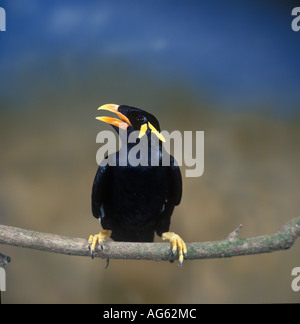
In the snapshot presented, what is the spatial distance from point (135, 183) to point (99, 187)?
22 cm

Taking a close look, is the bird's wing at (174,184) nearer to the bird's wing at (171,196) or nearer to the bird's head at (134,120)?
the bird's wing at (171,196)

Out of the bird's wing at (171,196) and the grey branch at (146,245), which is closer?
the grey branch at (146,245)

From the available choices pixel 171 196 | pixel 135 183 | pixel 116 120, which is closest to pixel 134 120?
pixel 116 120

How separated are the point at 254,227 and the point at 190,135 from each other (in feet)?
2.80

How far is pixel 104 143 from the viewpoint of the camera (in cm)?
294

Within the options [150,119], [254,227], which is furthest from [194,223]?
[150,119]

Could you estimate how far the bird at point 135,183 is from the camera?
2.07 m

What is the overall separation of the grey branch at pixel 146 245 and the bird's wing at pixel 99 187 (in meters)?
0.33

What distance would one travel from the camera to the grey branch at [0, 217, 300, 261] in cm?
188

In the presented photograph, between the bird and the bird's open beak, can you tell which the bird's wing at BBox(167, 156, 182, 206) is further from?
the bird's open beak

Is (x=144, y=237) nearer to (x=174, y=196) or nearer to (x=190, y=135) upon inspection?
(x=174, y=196)

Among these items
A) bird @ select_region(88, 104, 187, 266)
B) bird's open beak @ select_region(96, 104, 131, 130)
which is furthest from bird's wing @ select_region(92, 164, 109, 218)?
bird's open beak @ select_region(96, 104, 131, 130)

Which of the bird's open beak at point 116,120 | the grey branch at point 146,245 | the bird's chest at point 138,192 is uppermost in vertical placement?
the bird's open beak at point 116,120

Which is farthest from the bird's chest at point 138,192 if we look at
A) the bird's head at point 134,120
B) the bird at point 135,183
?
the bird's head at point 134,120
